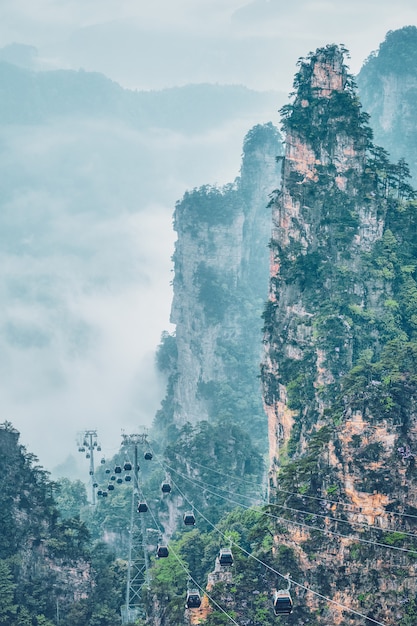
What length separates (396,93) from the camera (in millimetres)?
121438

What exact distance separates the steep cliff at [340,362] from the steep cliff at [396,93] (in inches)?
1971

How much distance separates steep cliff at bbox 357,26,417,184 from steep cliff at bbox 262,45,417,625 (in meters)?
50.1

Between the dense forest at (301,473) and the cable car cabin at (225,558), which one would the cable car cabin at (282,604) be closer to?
the cable car cabin at (225,558)

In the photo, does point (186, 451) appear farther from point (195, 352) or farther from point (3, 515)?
point (195, 352)

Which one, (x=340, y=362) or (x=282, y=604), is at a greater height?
(x=340, y=362)

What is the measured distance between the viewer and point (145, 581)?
62531 millimetres

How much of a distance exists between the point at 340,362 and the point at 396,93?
6428 cm

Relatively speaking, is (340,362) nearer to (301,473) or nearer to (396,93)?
(301,473)

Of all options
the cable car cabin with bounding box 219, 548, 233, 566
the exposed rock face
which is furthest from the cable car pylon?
the exposed rock face

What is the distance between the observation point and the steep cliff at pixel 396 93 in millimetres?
119312

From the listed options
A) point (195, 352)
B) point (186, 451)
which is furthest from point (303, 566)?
point (195, 352)

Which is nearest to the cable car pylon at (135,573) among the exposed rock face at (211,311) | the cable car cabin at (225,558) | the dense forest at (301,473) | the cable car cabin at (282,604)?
the dense forest at (301,473)

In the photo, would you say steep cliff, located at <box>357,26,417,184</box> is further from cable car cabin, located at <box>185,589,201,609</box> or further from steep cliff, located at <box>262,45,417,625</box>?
cable car cabin, located at <box>185,589,201,609</box>

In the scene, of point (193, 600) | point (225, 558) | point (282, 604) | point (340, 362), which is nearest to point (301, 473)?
point (225, 558)
